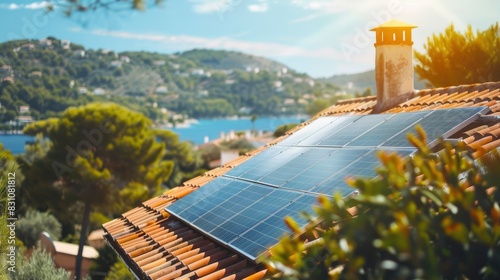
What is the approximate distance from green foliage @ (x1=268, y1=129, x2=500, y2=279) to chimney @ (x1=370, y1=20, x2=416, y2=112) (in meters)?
7.33

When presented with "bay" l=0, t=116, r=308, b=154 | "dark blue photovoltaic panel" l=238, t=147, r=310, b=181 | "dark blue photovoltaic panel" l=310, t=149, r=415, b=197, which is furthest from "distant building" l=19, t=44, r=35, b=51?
"bay" l=0, t=116, r=308, b=154

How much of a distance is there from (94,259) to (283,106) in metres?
81.5

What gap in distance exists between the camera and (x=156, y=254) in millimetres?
7406

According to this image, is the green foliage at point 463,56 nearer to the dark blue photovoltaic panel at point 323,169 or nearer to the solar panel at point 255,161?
the solar panel at point 255,161

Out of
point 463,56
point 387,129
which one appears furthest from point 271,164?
point 463,56

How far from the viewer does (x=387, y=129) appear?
786 cm

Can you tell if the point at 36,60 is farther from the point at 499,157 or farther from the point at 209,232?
the point at 499,157

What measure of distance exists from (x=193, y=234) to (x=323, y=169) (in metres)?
2.02

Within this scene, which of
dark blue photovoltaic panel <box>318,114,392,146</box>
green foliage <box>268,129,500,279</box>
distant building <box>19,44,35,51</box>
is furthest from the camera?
distant building <box>19,44,35,51</box>

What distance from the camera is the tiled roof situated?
6250 millimetres

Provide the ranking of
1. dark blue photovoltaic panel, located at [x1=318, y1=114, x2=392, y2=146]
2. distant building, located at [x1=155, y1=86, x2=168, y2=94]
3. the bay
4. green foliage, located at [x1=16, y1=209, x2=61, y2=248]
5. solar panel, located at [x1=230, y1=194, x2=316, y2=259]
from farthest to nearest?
distant building, located at [x1=155, y1=86, x2=168, y2=94] → the bay → green foliage, located at [x1=16, y1=209, x2=61, y2=248] → dark blue photovoltaic panel, located at [x1=318, y1=114, x2=392, y2=146] → solar panel, located at [x1=230, y1=194, x2=316, y2=259]

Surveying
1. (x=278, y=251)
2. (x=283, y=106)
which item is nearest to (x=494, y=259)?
(x=278, y=251)

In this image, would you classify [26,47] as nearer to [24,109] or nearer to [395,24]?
[24,109]

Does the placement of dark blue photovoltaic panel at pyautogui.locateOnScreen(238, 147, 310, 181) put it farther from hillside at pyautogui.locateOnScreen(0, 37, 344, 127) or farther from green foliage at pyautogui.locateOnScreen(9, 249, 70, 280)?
hillside at pyautogui.locateOnScreen(0, 37, 344, 127)
